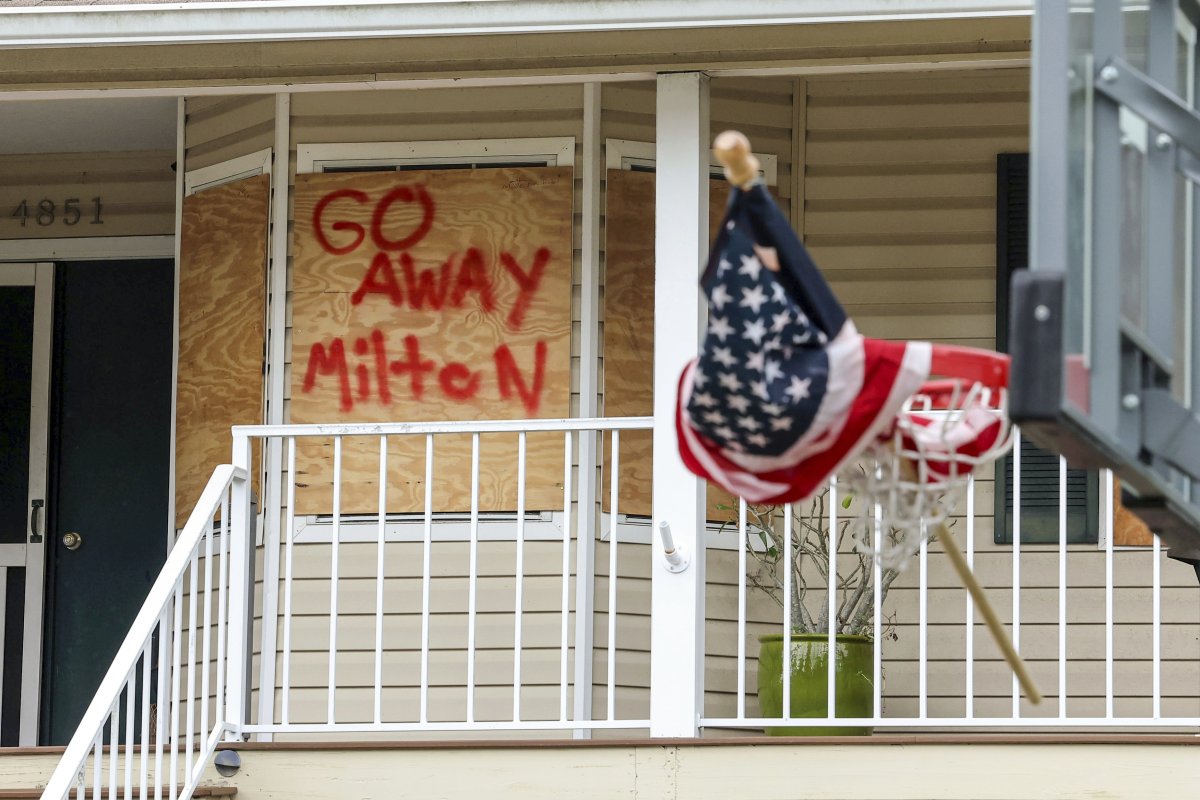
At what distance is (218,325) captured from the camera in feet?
21.9

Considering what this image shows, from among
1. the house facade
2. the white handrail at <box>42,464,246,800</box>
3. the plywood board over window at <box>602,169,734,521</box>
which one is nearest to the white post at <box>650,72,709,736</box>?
the house facade

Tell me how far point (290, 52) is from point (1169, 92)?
9.91ft

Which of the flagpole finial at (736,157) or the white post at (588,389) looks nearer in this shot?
the flagpole finial at (736,157)

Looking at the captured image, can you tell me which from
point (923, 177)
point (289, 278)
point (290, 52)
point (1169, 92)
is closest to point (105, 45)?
point (290, 52)

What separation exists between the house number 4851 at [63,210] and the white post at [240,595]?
7.16 ft

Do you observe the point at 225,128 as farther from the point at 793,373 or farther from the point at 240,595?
the point at 793,373

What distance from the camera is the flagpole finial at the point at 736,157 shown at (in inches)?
119

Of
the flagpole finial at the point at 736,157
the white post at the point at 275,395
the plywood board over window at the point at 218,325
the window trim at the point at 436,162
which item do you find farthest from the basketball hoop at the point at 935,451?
the plywood board over window at the point at 218,325

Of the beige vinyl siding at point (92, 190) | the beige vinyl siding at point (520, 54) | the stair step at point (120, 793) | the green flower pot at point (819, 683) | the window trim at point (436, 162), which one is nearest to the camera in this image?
the stair step at point (120, 793)

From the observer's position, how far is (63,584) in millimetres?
7328

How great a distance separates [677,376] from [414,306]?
133 centimetres

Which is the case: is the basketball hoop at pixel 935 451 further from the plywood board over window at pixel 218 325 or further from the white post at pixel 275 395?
the plywood board over window at pixel 218 325

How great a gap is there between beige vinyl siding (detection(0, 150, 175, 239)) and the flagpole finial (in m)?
4.69

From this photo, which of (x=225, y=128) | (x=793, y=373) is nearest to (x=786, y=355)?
(x=793, y=373)
